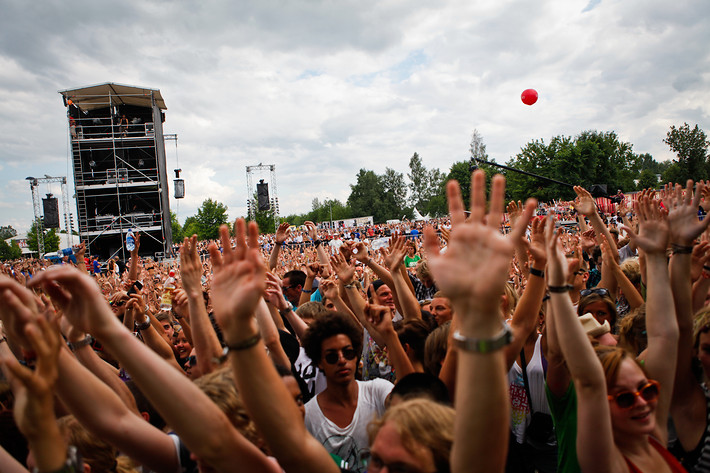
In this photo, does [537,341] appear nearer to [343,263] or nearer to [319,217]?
[343,263]

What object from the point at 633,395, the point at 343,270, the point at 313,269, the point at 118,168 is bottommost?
the point at 633,395

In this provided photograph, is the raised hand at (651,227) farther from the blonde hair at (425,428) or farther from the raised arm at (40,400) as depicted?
the raised arm at (40,400)

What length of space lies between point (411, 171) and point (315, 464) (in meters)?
75.4

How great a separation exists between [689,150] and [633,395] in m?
59.4

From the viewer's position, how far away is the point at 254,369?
1189 mm

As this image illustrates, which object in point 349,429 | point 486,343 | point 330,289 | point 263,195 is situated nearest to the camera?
point 486,343

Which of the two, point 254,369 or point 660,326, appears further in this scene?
point 660,326

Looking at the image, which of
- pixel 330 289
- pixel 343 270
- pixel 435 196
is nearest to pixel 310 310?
pixel 330 289

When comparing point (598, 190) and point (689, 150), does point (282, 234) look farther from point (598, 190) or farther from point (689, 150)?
point (689, 150)

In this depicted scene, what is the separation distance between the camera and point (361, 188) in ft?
263

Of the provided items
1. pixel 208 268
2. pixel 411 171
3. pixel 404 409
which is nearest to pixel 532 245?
pixel 404 409

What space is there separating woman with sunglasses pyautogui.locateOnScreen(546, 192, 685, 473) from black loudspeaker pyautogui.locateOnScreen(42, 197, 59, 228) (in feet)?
93.3

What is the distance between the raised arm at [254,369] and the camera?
1180 mm

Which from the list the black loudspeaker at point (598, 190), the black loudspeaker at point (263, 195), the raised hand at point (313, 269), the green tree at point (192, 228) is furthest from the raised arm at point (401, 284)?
the green tree at point (192, 228)
